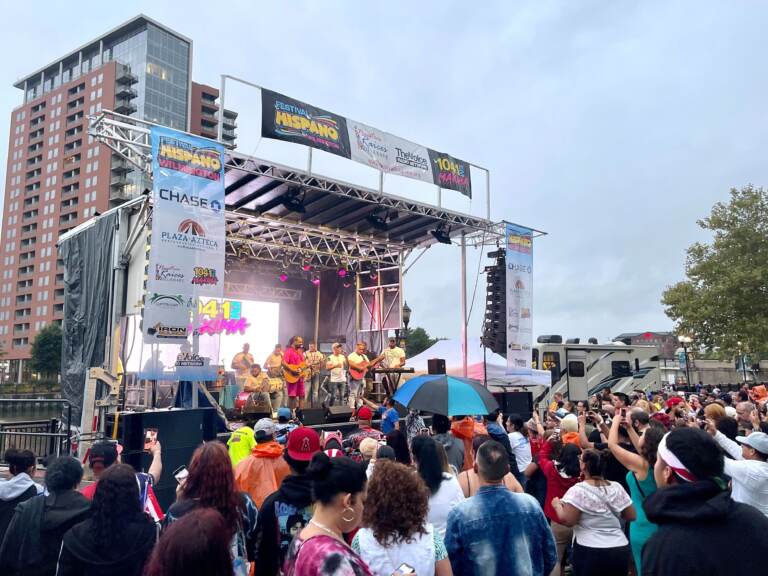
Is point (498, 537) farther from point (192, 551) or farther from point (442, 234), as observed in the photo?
point (442, 234)

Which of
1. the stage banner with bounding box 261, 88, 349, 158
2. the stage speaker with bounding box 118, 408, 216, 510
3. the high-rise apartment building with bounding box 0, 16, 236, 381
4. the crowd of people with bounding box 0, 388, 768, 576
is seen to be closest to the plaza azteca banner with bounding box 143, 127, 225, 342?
the stage banner with bounding box 261, 88, 349, 158

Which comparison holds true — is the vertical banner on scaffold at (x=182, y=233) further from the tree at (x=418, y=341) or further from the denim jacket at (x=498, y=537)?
the tree at (x=418, y=341)

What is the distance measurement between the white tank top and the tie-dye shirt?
0.40 m

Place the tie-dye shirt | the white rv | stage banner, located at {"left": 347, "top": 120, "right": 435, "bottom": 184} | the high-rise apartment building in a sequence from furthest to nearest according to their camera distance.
→ the high-rise apartment building < the white rv < stage banner, located at {"left": 347, "top": 120, "right": 435, "bottom": 184} < the tie-dye shirt

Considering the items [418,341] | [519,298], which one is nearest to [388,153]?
[519,298]

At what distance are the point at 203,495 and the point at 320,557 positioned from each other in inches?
39.4

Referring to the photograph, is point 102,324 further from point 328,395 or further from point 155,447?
point 155,447

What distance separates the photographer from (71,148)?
69.1 metres

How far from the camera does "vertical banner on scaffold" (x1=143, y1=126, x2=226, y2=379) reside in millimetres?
9641

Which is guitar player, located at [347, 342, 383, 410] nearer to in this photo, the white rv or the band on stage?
the band on stage

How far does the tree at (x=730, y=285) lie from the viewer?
25703 millimetres

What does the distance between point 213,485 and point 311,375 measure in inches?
515

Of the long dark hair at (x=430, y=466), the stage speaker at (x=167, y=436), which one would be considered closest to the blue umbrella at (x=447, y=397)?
the long dark hair at (x=430, y=466)

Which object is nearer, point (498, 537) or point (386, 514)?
point (386, 514)
